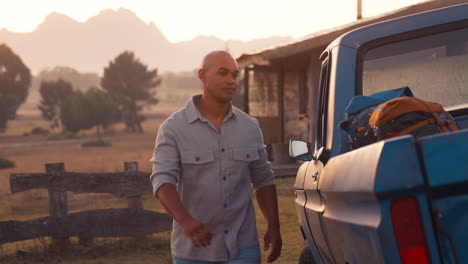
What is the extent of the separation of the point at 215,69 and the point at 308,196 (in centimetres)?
102

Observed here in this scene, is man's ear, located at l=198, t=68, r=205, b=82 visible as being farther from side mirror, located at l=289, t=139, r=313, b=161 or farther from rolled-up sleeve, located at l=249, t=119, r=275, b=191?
side mirror, located at l=289, t=139, r=313, b=161

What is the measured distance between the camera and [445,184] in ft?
7.18

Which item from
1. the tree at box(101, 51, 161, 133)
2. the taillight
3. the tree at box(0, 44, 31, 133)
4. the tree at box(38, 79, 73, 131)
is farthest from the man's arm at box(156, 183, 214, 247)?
the tree at box(38, 79, 73, 131)

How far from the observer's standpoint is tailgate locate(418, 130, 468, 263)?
7.16ft

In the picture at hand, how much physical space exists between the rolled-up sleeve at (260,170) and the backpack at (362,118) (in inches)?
30.2

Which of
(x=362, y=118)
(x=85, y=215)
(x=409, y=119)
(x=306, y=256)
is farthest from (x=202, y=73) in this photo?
(x=85, y=215)

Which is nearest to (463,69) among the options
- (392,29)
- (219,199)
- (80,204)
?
(392,29)

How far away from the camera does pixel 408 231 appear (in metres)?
2.23

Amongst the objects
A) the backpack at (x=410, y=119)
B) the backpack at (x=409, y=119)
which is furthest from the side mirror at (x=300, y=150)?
the backpack at (x=410, y=119)

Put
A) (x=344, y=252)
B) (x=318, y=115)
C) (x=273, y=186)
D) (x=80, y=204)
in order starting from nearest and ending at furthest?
(x=344, y=252) < (x=273, y=186) < (x=318, y=115) < (x=80, y=204)

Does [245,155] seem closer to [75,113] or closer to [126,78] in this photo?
[75,113]

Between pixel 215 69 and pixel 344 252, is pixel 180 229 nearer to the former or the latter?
pixel 215 69

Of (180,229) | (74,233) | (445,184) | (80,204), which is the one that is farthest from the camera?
(80,204)

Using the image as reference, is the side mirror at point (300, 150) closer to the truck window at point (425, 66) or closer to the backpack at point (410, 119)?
the truck window at point (425, 66)
